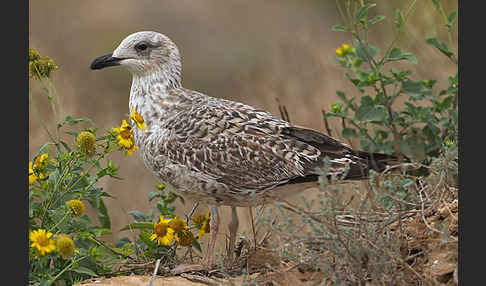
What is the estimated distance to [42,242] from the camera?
12.5ft

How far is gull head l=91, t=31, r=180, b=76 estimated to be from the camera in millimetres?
5168

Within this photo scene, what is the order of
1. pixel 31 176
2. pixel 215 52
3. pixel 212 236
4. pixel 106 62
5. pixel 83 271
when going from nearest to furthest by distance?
pixel 83 271, pixel 31 176, pixel 212 236, pixel 106 62, pixel 215 52

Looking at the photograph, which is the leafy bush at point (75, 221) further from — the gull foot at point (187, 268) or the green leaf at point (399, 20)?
the green leaf at point (399, 20)

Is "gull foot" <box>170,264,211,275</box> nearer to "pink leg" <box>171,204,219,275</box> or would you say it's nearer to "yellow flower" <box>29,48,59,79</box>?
"pink leg" <box>171,204,219,275</box>

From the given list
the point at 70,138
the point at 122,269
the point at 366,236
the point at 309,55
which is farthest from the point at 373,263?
the point at 309,55

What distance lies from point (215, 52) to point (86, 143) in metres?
8.18

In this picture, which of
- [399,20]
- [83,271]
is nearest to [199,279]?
[83,271]

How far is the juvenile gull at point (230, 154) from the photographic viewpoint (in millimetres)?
4602

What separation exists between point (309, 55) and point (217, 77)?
310cm

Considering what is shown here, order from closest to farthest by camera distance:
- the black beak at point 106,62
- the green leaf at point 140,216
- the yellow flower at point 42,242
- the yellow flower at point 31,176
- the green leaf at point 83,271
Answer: the yellow flower at point 42,242, the green leaf at point 83,271, the yellow flower at point 31,176, the green leaf at point 140,216, the black beak at point 106,62

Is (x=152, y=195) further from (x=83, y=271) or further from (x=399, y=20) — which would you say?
(x=399, y=20)

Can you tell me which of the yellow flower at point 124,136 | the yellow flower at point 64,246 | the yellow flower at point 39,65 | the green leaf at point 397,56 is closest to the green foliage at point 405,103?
the green leaf at point 397,56

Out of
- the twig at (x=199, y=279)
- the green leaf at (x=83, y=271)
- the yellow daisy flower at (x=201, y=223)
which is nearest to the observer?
the green leaf at (x=83, y=271)

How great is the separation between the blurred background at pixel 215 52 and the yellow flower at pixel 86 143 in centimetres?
242
